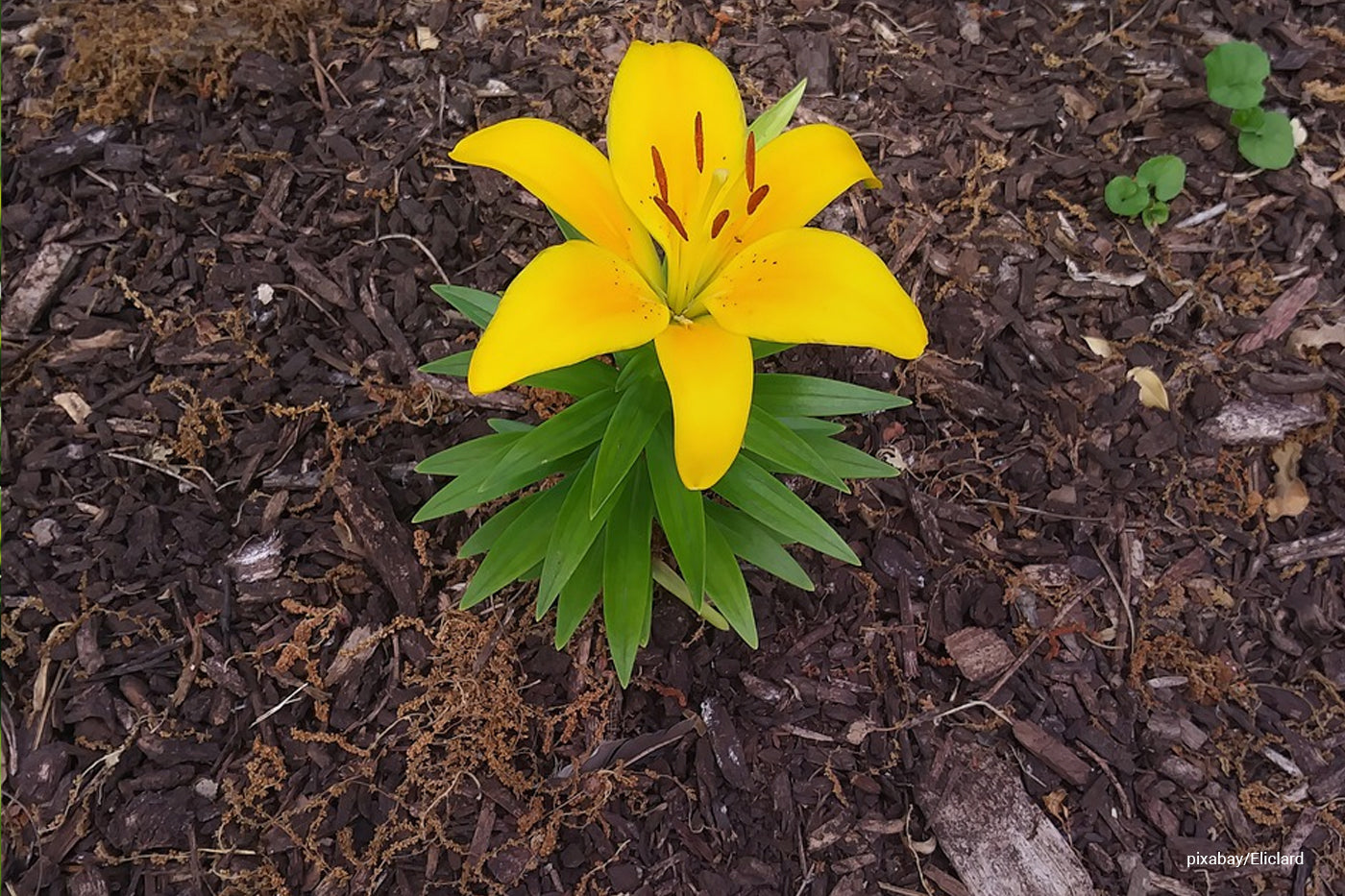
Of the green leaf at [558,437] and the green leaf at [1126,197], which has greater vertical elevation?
the green leaf at [558,437]

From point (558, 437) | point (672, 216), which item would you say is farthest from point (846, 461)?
point (672, 216)

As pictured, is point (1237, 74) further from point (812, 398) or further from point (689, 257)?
point (689, 257)

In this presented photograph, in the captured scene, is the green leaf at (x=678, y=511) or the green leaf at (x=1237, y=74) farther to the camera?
the green leaf at (x=1237, y=74)

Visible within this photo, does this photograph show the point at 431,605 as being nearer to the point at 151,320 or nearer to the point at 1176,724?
the point at 151,320

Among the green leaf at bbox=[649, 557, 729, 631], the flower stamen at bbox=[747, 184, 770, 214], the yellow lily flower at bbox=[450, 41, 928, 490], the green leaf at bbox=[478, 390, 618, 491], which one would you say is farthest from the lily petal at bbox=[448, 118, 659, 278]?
the green leaf at bbox=[649, 557, 729, 631]

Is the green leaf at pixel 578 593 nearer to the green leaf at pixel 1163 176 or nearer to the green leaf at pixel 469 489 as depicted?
the green leaf at pixel 469 489

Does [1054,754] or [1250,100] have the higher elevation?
[1250,100]

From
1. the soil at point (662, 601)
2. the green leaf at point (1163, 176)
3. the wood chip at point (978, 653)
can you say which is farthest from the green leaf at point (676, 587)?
the green leaf at point (1163, 176)
